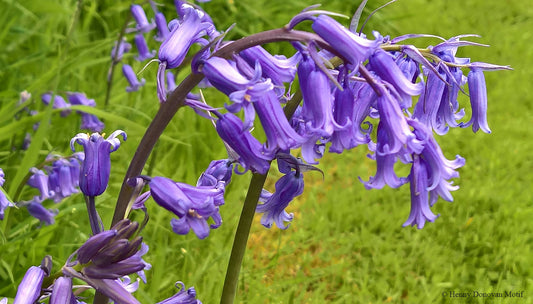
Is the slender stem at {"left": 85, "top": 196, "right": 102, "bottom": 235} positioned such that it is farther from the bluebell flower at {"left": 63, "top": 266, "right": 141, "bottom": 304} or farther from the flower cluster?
the flower cluster

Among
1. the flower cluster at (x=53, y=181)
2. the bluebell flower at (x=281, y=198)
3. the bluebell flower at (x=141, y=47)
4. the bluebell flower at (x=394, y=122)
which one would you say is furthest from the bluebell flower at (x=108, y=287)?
the bluebell flower at (x=141, y=47)

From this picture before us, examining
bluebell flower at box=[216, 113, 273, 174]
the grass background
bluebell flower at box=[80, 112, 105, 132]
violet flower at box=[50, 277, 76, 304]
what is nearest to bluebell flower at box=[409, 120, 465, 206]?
bluebell flower at box=[216, 113, 273, 174]

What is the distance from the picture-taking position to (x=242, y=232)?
66.8 inches

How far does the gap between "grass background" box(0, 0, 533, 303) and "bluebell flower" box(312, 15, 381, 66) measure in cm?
137

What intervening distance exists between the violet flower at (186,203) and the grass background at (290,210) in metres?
1.12

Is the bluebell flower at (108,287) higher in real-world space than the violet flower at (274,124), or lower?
lower

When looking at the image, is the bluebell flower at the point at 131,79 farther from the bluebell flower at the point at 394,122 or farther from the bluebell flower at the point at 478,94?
the bluebell flower at the point at 394,122

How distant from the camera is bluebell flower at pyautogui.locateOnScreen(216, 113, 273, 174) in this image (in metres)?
1.30

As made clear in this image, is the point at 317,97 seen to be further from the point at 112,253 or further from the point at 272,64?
the point at 112,253

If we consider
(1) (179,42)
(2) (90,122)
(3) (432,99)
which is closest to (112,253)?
(1) (179,42)

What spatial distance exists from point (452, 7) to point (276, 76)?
6.71 meters

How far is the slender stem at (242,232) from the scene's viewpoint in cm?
165

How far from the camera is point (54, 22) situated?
445 centimetres

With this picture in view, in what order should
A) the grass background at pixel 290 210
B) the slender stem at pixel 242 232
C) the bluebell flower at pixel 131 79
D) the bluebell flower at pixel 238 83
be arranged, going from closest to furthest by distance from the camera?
the bluebell flower at pixel 238 83 < the slender stem at pixel 242 232 < the grass background at pixel 290 210 < the bluebell flower at pixel 131 79
